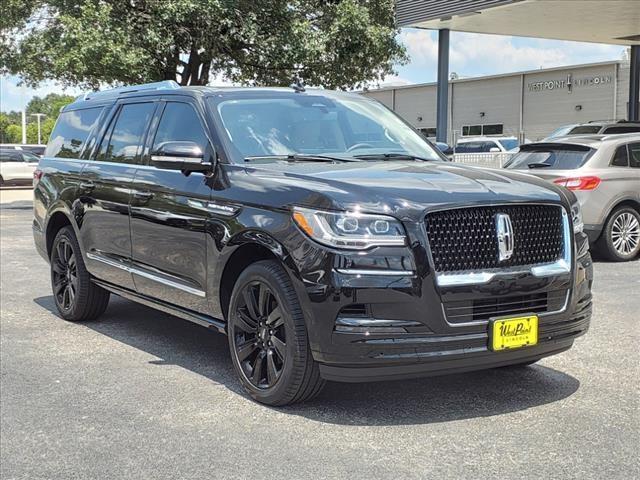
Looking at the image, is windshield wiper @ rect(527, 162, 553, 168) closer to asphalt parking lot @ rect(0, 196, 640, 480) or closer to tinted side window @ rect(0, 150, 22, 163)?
asphalt parking lot @ rect(0, 196, 640, 480)

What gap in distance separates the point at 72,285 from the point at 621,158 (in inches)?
285

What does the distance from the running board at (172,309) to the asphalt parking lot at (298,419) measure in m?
0.36

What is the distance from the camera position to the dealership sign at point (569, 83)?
3775 cm

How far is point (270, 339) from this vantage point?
4.68m

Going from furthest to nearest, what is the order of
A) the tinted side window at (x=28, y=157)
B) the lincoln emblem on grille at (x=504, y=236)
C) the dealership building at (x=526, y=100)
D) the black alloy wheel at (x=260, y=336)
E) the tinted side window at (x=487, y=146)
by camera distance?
the dealership building at (x=526, y=100), the tinted side window at (x=28, y=157), the tinted side window at (x=487, y=146), the black alloy wheel at (x=260, y=336), the lincoln emblem on grille at (x=504, y=236)

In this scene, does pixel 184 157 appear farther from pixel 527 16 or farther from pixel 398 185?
pixel 527 16

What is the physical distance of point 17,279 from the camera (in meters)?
9.58

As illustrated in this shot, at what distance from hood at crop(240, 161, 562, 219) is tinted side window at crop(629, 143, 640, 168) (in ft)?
21.0

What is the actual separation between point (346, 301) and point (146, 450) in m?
1.25

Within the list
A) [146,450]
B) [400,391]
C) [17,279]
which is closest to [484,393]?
[400,391]

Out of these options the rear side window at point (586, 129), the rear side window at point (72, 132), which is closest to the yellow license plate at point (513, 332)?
the rear side window at point (72, 132)

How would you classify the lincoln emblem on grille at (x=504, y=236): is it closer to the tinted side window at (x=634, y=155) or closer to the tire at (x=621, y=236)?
the tire at (x=621, y=236)

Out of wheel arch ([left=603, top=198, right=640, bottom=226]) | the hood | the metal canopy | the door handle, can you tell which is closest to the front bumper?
the hood

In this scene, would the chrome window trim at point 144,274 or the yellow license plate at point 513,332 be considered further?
the chrome window trim at point 144,274
